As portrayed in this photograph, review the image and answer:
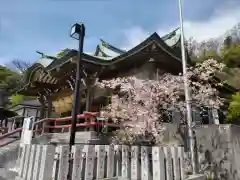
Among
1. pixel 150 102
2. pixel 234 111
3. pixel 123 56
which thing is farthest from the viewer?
pixel 234 111

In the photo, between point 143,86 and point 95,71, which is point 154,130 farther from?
point 95,71

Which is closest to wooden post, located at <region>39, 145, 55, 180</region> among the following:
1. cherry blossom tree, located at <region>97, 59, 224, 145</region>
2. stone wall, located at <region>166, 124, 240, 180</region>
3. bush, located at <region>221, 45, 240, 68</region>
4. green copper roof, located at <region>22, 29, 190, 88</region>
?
cherry blossom tree, located at <region>97, 59, 224, 145</region>

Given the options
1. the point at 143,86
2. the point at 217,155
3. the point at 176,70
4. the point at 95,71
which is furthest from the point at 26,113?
the point at 217,155

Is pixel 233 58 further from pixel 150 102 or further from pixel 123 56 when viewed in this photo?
pixel 150 102

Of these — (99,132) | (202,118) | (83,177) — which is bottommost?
(83,177)

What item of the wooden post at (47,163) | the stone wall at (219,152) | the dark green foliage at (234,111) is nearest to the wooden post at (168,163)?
the stone wall at (219,152)

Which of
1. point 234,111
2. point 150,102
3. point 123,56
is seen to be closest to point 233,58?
point 234,111

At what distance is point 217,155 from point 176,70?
7.38 m

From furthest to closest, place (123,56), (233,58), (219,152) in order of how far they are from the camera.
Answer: (233,58) → (123,56) → (219,152)

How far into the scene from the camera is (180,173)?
5492mm

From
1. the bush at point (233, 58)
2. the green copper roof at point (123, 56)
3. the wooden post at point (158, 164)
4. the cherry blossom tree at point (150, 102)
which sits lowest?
the wooden post at point (158, 164)

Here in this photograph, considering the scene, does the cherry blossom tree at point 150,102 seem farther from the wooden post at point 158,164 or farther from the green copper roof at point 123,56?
the green copper roof at point 123,56

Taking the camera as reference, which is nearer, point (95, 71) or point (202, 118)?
point (95, 71)

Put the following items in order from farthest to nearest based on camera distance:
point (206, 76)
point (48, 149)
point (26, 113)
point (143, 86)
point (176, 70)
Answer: point (26, 113), point (176, 70), point (206, 76), point (143, 86), point (48, 149)
